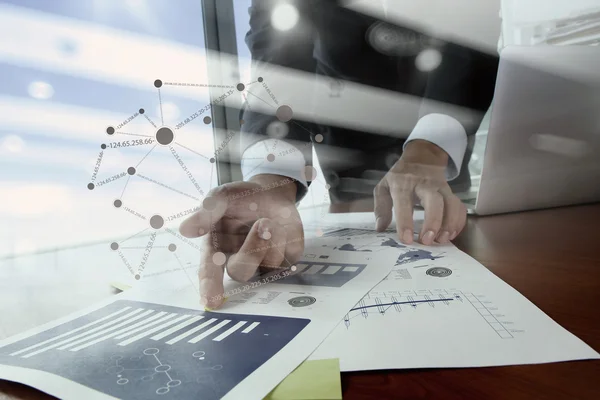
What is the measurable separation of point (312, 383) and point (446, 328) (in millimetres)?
89

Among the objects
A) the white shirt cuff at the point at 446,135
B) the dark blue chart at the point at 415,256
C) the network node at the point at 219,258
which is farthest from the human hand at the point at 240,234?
the white shirt cuff at the point at 446,135

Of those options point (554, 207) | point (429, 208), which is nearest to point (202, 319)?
point (429, 208)

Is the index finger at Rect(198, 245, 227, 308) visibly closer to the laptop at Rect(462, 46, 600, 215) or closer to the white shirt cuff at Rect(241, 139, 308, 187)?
the white shirt cuff at Rect(241, 139, 308, 187)

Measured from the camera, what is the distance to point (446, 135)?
1.76ft

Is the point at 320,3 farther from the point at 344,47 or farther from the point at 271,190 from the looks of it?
the point at 271,190

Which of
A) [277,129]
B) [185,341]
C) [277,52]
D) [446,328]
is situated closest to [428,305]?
[446,328]

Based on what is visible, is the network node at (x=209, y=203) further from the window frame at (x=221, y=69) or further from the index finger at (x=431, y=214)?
the index finger at (x=431, y=214)

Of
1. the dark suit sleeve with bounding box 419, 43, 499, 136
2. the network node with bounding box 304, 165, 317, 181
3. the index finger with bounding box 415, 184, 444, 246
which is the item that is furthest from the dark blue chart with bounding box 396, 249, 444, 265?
the dark suit sleeve with bounding box 419, 43, 499, 136

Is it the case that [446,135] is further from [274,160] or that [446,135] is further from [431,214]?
[274,160]

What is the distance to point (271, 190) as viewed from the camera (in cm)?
40

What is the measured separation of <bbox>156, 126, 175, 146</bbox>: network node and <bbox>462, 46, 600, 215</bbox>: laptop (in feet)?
1.38

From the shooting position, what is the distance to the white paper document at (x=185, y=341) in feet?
0.60

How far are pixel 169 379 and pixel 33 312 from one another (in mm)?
190

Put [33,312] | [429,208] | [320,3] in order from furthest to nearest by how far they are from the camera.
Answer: [320,3] → [429,208] → [33,312]
